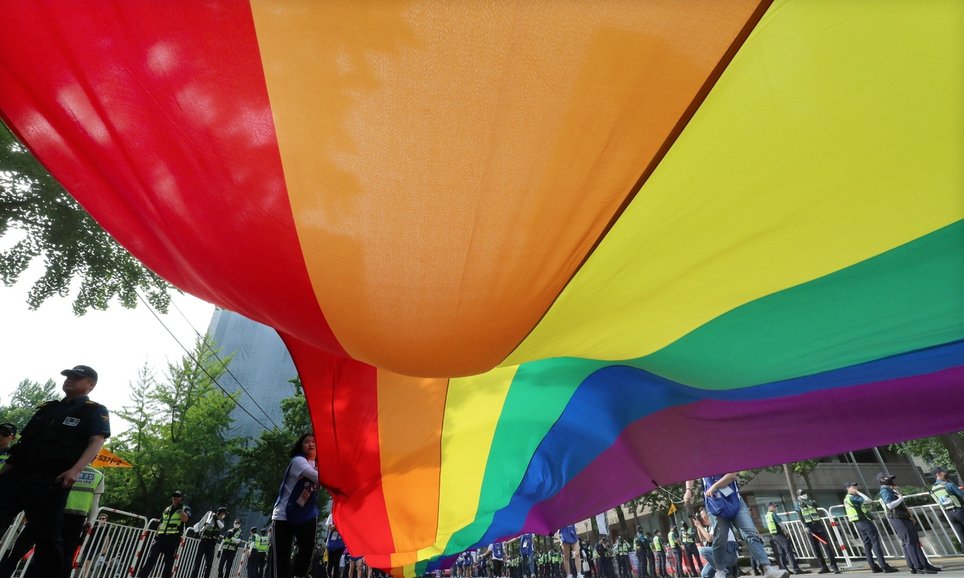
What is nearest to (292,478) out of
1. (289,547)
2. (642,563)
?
(289,547)

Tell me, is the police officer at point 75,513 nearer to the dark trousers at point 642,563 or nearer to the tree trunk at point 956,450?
the dark trousers at point 642,563

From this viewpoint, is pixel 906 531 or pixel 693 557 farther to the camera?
pixel 693 557

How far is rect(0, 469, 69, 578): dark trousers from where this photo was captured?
3.07m

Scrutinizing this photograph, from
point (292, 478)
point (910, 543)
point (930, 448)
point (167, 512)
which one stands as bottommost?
point (910, 543)

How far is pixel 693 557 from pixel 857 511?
19.4ft

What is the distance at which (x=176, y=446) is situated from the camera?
79.4ft

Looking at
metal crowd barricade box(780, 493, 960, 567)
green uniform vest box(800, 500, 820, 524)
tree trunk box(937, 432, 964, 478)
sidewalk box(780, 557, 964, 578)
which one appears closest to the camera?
sidewalk box(780, 557, 964, 578)

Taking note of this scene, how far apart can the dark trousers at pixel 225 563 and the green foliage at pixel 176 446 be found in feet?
37.3

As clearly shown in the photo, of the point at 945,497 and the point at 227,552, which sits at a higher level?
the point at 945,497

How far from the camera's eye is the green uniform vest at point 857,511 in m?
8.83

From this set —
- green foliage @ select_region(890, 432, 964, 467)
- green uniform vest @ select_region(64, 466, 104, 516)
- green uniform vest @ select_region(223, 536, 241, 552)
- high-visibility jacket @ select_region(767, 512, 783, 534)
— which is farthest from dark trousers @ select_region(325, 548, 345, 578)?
green foliage @ select_region(890, 432, 964, 467)

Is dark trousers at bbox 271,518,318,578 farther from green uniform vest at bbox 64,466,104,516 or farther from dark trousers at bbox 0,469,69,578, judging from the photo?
green uniform vest at bbox 64,466,104,516

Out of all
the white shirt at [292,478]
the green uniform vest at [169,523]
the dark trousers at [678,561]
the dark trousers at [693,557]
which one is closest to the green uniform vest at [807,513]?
the dark trousers at [693,557]

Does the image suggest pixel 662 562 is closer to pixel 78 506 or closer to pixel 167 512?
pixel 167 512
